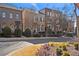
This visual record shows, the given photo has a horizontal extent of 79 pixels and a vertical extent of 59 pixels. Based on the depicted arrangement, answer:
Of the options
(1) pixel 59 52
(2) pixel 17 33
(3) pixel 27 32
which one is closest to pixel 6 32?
(2) pixel 17 33

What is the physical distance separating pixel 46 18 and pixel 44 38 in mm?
427

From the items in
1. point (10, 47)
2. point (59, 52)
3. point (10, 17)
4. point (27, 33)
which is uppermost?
point (10, 17)

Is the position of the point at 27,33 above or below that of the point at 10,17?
below

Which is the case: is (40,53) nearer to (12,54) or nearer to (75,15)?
(12,54)

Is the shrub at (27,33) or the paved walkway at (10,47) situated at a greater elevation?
the shrub at (27,33)

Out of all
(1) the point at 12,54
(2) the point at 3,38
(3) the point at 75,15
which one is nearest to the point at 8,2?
(2) the point at 3,38

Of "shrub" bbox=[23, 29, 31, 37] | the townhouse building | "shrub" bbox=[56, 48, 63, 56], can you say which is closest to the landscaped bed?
"shrub" bbox=[56, 48, 63, 56]

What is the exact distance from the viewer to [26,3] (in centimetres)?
534

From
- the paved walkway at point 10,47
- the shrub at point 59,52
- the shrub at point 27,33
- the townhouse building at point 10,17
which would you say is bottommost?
the shrub at point 59,52

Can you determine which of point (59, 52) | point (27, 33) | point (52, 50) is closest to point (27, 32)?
point (27, 33)

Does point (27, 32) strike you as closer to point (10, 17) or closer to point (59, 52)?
point (10, 17)

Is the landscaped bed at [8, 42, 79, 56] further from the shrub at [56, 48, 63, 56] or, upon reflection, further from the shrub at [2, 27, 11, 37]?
the shrub at [2, 27, 11, 37]

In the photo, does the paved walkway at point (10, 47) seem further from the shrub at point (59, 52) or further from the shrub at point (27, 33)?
the shrub at point (59, 52)

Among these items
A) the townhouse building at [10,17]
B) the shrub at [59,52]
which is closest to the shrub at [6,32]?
the townhouse building at [10,17]
